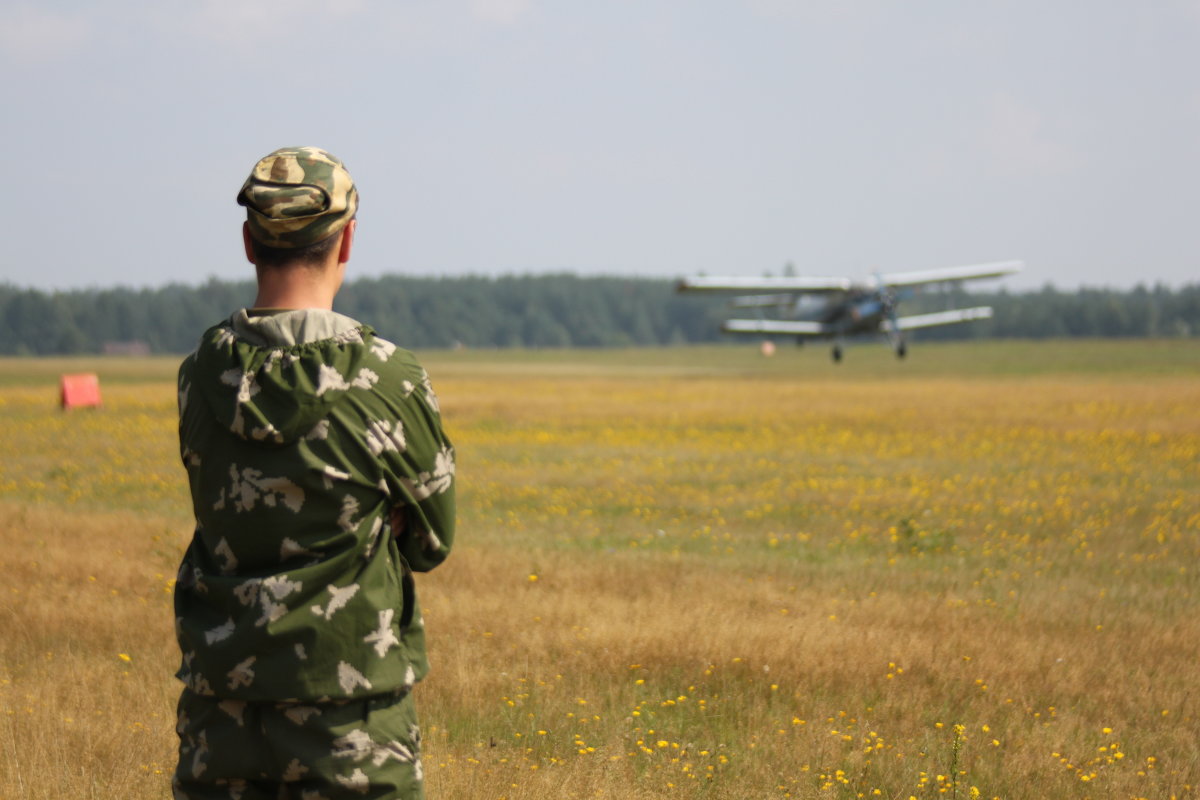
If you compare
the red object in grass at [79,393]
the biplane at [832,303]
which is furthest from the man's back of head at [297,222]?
the biplane at [832,303]

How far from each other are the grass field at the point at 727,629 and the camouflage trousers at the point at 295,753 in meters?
2.49

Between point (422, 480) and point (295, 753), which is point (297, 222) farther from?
point (295, 753)

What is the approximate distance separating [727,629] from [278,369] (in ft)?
20.0

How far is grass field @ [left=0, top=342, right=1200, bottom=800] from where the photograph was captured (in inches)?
233

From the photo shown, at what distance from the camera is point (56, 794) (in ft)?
16.9

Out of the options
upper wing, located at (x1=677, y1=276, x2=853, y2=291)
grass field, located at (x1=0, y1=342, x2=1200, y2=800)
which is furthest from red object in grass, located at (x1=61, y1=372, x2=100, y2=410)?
upper wing, located at (x1=677, y1=276, x2=853, y2=291)

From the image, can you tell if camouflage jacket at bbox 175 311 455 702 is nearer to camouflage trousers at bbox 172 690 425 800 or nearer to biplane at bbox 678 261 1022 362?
camouflage trousers at bbox 172 690 425 800

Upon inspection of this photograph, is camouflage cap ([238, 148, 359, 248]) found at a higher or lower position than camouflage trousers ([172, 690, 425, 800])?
higher

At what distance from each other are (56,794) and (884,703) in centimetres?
426

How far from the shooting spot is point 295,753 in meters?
2.75

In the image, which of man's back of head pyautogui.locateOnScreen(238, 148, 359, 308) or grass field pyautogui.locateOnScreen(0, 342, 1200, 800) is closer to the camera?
man's back of head pyautogui.locateOnScreen(238, 148, 359, 308)

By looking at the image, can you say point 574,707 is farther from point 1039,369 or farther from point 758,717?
point 1039,369

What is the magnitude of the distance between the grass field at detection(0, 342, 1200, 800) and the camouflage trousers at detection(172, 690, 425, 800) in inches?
98.2

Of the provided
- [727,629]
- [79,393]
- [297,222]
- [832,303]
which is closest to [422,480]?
[297,222]
